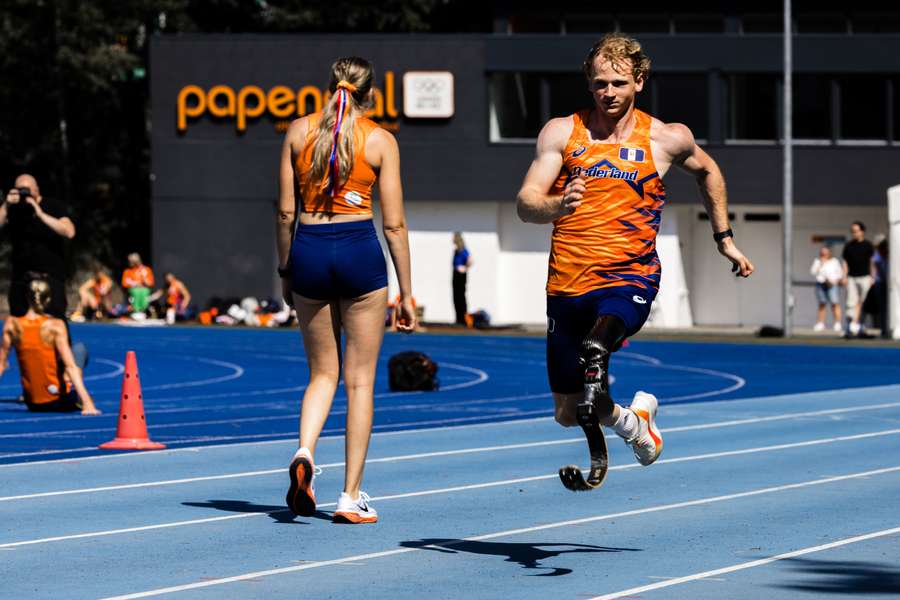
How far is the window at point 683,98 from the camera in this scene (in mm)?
45094

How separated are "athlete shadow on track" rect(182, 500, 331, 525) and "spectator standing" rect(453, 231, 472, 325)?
2978cm

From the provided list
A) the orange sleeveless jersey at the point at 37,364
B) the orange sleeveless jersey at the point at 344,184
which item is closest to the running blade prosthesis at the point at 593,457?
the orange sleeveless jersey at the point at 344,184

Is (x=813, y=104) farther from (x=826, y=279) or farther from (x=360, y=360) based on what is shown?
(x=360, y=360)

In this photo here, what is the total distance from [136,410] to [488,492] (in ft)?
12.1

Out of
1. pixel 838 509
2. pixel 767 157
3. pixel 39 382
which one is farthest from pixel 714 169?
pixel 767 157

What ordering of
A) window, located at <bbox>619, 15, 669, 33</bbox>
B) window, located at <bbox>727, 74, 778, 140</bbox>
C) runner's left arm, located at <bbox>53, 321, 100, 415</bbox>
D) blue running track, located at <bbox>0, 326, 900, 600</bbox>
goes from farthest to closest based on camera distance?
window, located at <bbox>619, 15, 669, 33</bbox> → window, located at <bbox>727, 74, 778, 140</bbox> → runner's left arm, located at <bbox>53, 321, 100, 415</bbox> → blue running track, located at <bbox>0, 326, 900, 600</bbox>

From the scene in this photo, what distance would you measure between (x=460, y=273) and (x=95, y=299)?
899cm

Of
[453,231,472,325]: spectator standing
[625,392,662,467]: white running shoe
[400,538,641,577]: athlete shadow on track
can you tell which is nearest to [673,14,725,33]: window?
[453,231,472,325]: spectator standing

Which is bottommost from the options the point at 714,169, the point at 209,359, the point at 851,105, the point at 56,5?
the point at 209,359

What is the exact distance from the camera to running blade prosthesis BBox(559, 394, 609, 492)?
7.96 meters

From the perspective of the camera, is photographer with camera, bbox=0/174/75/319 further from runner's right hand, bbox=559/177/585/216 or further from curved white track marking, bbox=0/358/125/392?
runner's right hand, bbox=559/177/585/216

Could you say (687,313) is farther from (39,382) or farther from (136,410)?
(136,410)

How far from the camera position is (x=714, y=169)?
29.3 ft

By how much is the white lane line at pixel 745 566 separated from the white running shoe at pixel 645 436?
28.1 inches
